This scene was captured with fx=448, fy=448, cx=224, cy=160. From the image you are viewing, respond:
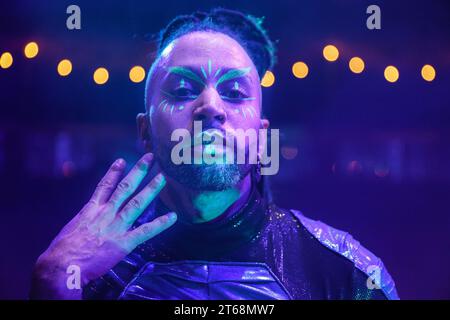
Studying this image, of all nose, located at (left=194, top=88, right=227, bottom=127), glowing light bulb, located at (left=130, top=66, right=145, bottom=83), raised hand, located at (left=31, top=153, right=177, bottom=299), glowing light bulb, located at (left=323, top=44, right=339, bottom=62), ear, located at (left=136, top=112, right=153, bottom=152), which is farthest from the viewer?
glowing light bulb, located at (left=323, top=44, right=339, bottom=62)

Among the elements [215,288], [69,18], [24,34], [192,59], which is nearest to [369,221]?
[215,288]

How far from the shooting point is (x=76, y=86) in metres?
1.86

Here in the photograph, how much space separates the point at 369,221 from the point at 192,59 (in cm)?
101

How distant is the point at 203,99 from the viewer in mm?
1574

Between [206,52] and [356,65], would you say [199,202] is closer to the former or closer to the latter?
[206,52]

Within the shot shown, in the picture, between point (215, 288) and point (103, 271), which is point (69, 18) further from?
point (215, 288)

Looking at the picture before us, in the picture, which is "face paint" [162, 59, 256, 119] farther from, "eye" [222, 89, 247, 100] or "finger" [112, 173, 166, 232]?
"finger" [112, 173, 166, 232]

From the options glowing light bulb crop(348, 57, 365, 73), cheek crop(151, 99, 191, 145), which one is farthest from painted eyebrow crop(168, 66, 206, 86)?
glowing light bulb crop(348, 57, 365, 73)

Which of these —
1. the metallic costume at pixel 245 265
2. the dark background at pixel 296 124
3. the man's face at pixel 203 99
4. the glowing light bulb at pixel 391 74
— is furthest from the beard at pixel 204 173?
the glowing light bulb at pixel 391 74

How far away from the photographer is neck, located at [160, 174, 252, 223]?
1.65 meters

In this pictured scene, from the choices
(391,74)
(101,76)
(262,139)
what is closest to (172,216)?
(262,139)

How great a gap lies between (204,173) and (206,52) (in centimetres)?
44

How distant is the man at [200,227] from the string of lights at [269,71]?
0.17m

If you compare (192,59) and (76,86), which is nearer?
(192,59)
